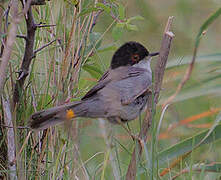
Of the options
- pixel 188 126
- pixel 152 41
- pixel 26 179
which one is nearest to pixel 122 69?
pixel 26 179

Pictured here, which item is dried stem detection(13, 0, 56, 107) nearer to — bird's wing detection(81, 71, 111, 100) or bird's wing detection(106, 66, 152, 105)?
bird's wing detection(81, 71, 111, 100)

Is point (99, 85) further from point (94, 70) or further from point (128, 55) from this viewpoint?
point (128, 55)

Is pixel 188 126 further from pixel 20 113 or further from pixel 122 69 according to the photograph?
pixel 20 113

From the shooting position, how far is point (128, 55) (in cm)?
409

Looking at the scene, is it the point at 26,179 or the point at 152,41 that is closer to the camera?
the point at 26,179

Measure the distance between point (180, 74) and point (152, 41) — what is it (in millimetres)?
2647

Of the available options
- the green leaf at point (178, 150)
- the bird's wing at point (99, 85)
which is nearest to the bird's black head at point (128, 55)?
the bird's wing at point (99, 85)

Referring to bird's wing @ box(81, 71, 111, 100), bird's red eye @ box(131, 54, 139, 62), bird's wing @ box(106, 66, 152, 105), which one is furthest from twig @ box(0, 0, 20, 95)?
bird's red eye @ box(131, 54, 139, 62)

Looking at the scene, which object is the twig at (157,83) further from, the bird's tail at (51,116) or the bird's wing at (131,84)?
the bird's tail at (51,116)

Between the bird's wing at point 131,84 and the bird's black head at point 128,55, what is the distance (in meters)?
0.13

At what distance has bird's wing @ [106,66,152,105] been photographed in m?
3.69

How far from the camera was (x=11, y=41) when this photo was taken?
2746 millimetres

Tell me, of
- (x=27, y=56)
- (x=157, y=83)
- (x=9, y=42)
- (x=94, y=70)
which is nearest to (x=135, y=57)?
(x=94, y=70)

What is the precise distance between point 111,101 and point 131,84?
207 millimetres
